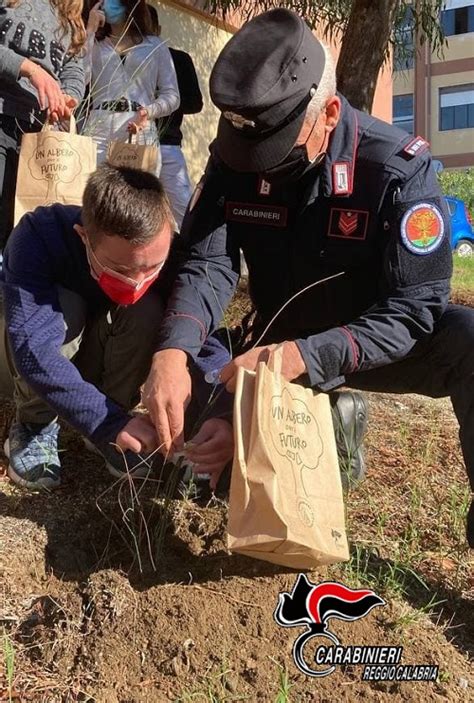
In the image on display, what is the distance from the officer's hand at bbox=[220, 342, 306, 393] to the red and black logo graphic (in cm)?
48

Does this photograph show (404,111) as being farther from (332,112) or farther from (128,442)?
(128,442)

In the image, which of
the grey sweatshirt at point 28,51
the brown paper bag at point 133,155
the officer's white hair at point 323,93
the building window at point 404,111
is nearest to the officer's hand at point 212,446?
the officer's white hair at point 323,93

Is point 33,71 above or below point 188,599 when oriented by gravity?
above

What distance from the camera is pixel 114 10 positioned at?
3.53 m

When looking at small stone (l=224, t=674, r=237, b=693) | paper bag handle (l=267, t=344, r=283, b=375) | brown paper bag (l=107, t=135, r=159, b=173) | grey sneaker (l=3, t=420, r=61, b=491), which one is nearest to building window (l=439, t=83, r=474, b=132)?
brown paper bag (l=107, t=135, r=159, b=173)

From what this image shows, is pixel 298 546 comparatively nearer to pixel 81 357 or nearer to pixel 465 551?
pixel 465 551

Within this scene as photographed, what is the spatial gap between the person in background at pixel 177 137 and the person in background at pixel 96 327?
4.63 ft

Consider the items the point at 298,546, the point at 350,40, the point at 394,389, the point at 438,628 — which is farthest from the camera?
the point at 350,40

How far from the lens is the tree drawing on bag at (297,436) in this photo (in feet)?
5.17

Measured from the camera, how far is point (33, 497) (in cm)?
220

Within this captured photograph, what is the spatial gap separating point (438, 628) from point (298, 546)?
49 cm

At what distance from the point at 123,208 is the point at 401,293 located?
2.37ft

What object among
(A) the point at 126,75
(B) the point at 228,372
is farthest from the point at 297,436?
(A) the point at 126,75

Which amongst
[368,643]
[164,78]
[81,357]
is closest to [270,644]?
[368,643]
